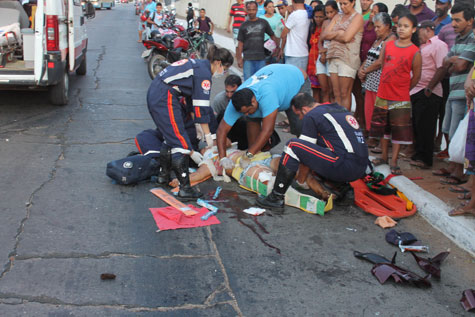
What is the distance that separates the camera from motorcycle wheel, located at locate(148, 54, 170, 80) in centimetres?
1093

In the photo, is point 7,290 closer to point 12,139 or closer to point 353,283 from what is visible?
point 353,283

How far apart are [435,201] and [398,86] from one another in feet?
4.65

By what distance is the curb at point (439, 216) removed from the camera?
160 inches

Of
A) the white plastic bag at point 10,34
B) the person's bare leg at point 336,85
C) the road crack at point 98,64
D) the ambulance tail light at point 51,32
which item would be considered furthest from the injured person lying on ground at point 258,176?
the road crack at point 98,64

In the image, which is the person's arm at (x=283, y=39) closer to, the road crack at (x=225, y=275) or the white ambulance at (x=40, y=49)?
the white ambulance at (x=40, y=49)

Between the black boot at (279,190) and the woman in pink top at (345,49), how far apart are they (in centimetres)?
255

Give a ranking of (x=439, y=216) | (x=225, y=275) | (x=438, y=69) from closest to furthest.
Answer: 1. (x=225, y=275)
2. (x=439, y=216)
3. (x=438, y=69)

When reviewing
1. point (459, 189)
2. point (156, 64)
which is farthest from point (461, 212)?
point (156, 64)

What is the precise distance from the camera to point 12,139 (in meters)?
6.27

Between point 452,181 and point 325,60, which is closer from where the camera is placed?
point 452,181

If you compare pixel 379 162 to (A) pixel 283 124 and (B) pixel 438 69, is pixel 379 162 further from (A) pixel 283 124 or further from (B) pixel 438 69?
(A) pixel 283 124

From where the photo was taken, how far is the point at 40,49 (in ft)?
22.4

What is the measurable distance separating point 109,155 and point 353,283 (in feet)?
11.7

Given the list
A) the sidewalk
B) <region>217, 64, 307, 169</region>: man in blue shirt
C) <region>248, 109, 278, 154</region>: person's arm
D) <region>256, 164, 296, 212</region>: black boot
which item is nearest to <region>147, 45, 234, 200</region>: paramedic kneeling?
<region>217, 64, 307, 169</region>: man in blue shirt
